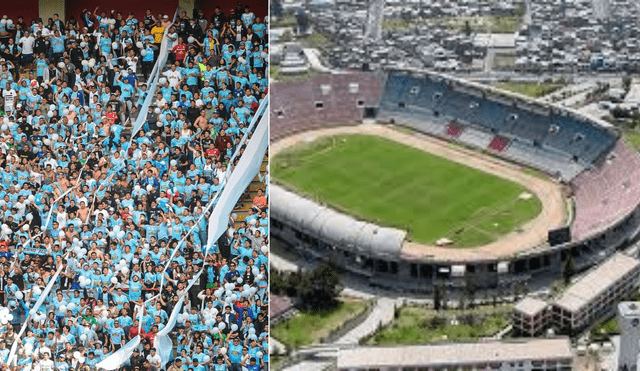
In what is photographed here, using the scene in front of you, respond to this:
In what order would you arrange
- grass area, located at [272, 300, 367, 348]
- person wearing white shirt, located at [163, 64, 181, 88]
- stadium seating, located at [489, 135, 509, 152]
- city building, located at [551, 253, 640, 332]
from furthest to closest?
person wearing white shirt, located at [163, 64, 181, 88] → stadium seating, located at [489, 135, 509, 152] → grass area, located at [272, 300, 367, 348] → city building, located at [551, 253, 640, 332]

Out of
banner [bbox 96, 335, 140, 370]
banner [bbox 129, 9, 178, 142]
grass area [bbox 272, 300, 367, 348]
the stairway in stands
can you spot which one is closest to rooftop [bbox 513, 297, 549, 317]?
grass area [bbox 272, 300, 367, 348]

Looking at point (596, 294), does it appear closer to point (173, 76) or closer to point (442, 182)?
point (442, 182)

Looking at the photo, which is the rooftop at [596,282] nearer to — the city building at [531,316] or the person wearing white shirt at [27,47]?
the city building at [531,316]

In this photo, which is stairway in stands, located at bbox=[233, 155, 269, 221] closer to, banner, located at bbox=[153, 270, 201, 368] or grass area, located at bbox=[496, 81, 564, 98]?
banner, located at bbox=[153, 270, 201, 368]

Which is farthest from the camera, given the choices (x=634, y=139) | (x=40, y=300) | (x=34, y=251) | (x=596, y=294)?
(x=34, y=251)

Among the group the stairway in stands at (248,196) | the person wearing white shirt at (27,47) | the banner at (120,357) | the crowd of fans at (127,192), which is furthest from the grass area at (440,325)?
the person wearing white shirt at (27,47)

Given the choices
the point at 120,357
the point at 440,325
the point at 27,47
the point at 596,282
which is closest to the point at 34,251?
the point at 120,357
